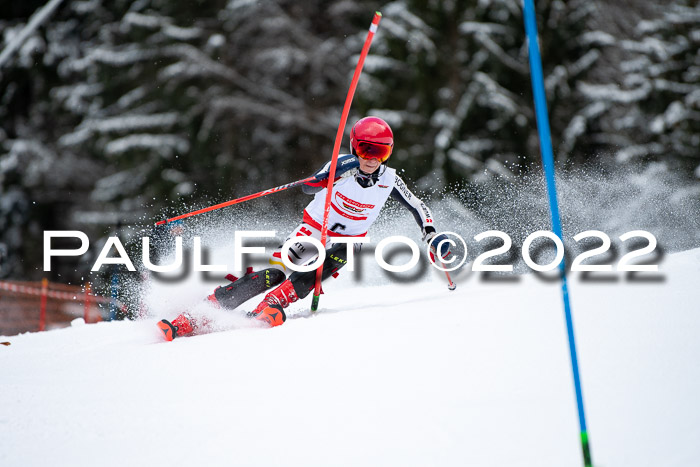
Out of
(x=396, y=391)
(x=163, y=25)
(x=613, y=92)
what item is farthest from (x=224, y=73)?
(x=396, y=391)

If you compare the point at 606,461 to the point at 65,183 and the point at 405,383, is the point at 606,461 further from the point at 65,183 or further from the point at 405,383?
the point at 65,183

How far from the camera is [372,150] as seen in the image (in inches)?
179

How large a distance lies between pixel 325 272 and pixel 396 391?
2096mm

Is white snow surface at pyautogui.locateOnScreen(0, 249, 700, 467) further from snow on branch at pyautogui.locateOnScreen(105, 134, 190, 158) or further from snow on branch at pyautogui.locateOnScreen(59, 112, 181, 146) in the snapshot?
snow on branch at pyautogui.locateOnScreen(59, 112, 181, 146)

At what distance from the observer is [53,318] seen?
1011 cm

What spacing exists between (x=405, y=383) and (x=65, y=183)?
17013 mm

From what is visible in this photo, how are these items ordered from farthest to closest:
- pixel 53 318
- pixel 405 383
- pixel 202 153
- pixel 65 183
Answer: pixel 65 183
pixel 202 153
pixel 53 318
pixel 405 383

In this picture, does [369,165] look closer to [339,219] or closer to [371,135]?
[371,135]

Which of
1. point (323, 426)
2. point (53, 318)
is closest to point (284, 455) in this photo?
point (323, 426)

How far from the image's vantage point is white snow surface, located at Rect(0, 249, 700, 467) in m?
2.39

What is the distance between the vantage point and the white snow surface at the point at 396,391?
2.39m

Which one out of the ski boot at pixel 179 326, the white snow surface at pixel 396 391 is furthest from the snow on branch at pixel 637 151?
the ski boot at pixel 179 326

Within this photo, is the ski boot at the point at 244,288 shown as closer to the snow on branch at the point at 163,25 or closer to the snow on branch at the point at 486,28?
the snow on branch at the point at 486,28

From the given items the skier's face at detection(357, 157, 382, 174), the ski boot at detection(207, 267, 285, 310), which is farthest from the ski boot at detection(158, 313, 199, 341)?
the skier's face at detection(357, 157, 382, 174)
